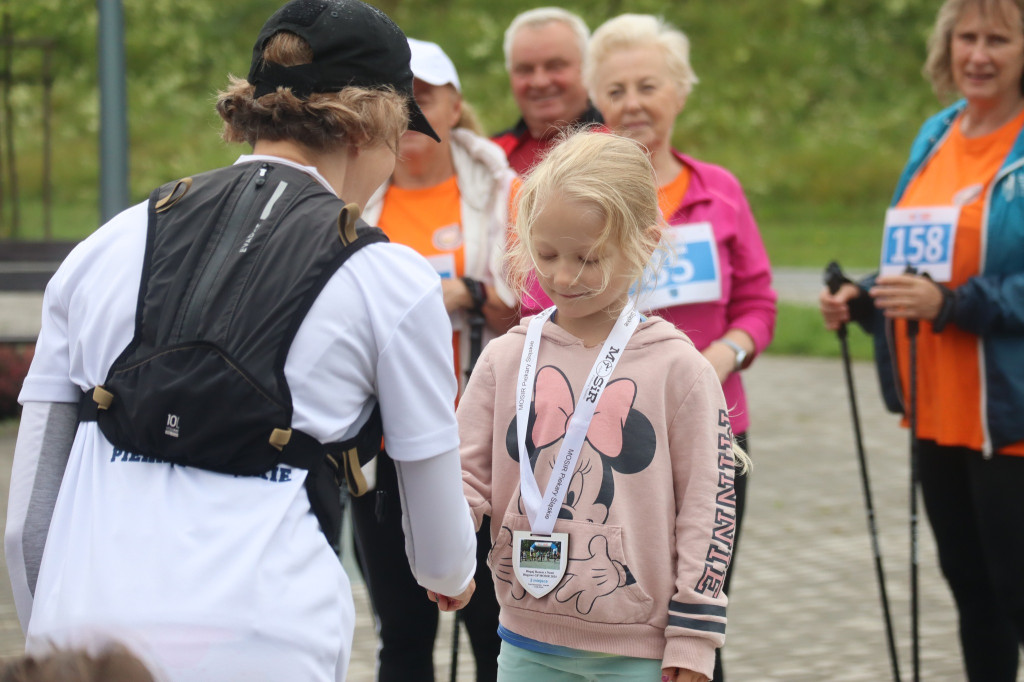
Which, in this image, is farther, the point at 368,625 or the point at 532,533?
the point at 368,625

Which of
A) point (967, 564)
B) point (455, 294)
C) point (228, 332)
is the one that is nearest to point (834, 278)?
point (967, 564)

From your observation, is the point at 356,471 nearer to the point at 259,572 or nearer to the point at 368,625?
the point at 259,572

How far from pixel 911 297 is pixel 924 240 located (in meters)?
0.22

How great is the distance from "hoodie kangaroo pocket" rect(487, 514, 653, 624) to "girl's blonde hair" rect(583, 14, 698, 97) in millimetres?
1665

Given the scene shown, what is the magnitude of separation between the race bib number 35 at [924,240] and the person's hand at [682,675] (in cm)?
179

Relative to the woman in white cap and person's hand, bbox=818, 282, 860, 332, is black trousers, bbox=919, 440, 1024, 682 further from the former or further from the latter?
the woman in white cap

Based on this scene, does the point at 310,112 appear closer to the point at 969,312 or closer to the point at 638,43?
the point at 638,43

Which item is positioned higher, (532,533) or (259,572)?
(259,572)

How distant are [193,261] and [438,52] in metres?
2.05

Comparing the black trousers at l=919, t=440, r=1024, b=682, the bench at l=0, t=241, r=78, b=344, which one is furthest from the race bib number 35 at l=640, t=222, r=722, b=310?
the bench at l=0, t=241, r=78, b=344

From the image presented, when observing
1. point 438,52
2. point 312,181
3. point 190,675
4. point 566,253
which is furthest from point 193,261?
point 438,52

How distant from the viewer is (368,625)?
17.3 ft

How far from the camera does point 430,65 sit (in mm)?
3607

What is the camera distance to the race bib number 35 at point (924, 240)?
362cm
